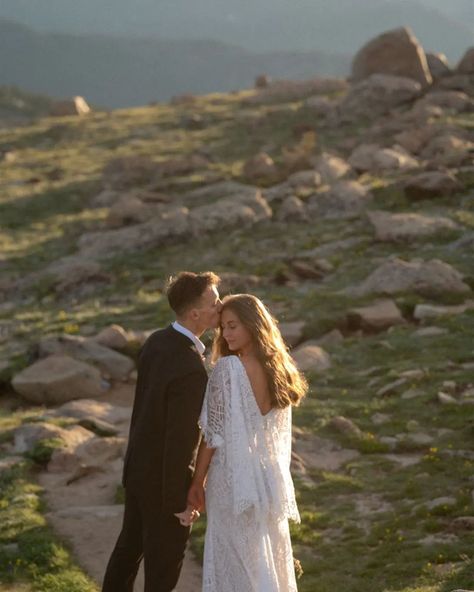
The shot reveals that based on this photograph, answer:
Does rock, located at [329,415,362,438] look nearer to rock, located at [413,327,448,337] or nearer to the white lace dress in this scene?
rock, located at [413,327,448,337]

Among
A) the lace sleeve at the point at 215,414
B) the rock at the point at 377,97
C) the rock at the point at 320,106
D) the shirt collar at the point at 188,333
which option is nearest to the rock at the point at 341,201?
the rock at the point at 377,97

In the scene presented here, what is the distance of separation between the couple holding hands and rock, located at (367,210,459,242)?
899 inches

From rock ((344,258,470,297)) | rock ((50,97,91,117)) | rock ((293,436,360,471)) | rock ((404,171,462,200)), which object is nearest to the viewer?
rock ((293,436,360,471))

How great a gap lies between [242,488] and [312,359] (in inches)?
522

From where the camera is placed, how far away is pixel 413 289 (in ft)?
84.9

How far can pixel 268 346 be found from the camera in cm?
872

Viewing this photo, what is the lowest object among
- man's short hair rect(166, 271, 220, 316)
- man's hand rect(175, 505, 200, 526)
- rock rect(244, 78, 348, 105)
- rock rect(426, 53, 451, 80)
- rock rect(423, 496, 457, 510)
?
rock rect(423, 496, 457, 510)

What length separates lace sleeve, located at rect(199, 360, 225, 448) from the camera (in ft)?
28.5

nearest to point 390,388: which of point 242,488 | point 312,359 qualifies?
point 312,359

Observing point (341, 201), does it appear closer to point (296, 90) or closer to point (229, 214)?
point (229, 214)

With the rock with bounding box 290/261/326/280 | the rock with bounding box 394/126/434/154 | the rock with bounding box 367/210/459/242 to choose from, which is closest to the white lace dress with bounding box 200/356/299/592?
the rock with bounding box 290/261/326/280

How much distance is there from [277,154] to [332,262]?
71.2ft

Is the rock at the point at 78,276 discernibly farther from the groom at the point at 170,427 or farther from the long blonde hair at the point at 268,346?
the long blonde hair at the point at 268,346

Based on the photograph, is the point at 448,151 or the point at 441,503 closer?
the point at 441,503
